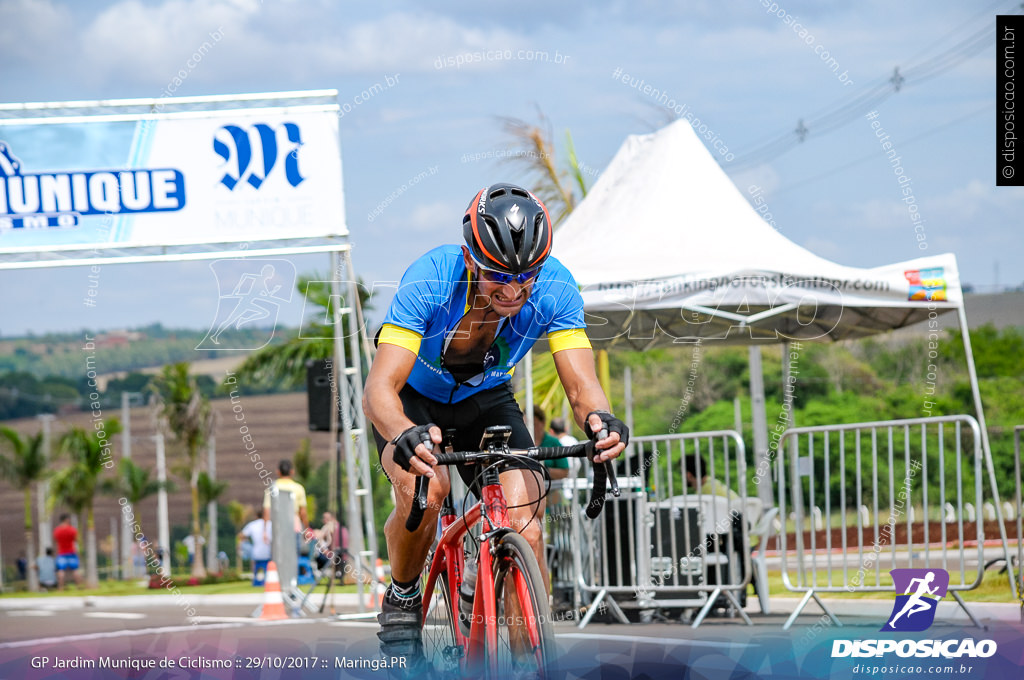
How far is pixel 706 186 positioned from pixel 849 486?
Answer: 675 inches

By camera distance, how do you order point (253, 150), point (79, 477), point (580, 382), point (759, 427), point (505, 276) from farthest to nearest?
point (79, 477), point (759, 427), point (253, 150), point (580, 382), point (505, 276)

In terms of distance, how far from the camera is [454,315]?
13.7ft

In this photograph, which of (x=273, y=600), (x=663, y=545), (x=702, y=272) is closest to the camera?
(x=663, y=545)

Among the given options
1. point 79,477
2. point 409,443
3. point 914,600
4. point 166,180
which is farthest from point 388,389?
point 79,477

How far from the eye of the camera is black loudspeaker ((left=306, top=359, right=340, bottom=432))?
11227mm

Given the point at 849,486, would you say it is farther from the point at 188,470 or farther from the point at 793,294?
the point at 188,470

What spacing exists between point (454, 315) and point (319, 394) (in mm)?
7460

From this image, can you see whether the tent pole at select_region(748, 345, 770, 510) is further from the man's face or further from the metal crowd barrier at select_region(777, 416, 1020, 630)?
the man's face

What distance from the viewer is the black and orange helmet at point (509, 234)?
3639 mm

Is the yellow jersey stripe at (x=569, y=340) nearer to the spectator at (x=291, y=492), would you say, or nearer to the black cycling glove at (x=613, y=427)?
the black cycling glove at (x=613, y=427)

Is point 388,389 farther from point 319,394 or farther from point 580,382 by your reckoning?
point 319,394

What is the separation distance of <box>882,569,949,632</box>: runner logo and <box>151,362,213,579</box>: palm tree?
1506 inches

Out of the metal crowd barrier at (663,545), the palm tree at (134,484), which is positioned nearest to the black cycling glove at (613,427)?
the metal crowd barrier at (663,545)

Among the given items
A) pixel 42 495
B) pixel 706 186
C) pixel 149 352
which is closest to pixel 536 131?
pixel 706 186
